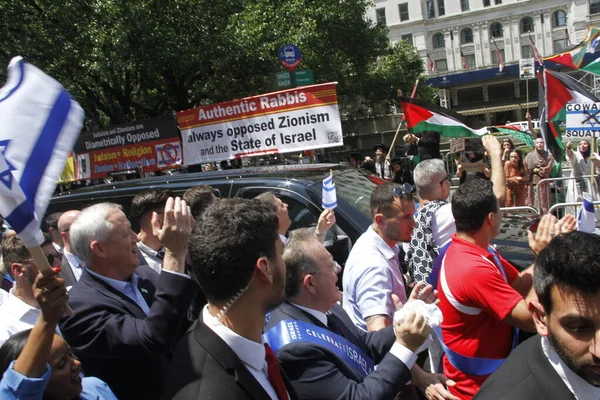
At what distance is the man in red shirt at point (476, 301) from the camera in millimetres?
2619

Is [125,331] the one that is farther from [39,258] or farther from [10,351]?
[39,258]

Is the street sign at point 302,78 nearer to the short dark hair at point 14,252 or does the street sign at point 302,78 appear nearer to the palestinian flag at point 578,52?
the palestinian flag at point 578,52

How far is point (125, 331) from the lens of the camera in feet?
8.25

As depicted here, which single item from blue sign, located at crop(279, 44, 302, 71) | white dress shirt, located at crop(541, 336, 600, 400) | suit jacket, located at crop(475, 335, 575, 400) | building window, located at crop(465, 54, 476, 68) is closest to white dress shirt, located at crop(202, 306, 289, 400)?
suit jacket, located at crop(475, 335, 575, 400)

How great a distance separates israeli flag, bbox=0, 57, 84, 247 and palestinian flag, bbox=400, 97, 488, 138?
5.68m

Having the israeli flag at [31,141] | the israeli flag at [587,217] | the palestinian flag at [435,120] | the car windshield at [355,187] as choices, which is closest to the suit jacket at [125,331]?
the israeli flag at [31,141]

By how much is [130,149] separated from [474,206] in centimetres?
917

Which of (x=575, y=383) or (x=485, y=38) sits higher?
(x=485, y=38)

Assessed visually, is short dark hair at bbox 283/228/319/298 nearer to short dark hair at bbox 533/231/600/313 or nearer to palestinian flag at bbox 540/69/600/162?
short dark hair at bbox 533/231/600/313

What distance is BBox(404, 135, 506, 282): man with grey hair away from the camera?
13.6 ft

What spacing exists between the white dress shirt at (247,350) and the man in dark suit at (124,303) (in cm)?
61

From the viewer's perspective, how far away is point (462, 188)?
312 cm

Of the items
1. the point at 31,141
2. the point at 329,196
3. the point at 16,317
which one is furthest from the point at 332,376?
the point at 329,196


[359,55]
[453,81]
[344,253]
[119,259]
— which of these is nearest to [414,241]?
[344,253]
